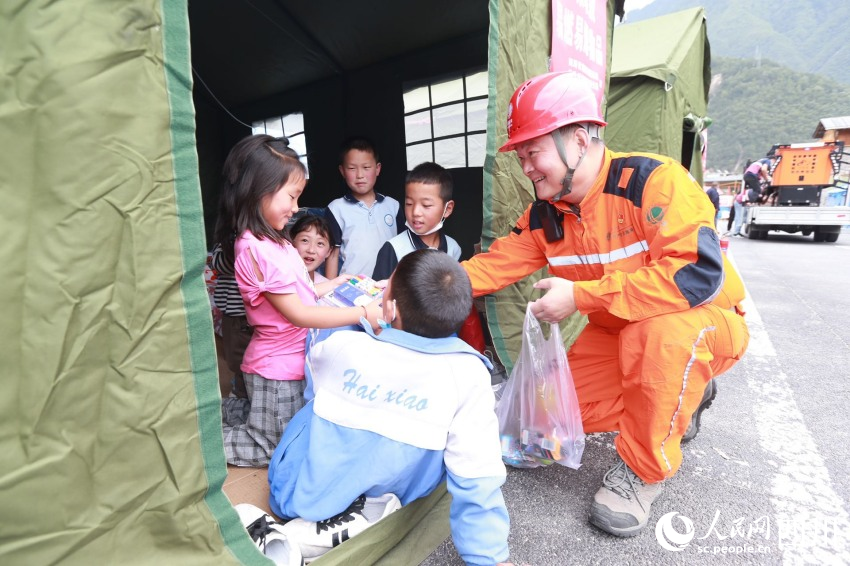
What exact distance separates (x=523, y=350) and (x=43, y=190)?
1667mm

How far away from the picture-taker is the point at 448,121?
3986 millimetres

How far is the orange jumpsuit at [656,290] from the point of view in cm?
165

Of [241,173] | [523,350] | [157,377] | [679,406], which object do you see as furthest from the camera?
[523,350]

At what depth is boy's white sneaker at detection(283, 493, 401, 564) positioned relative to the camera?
136cm

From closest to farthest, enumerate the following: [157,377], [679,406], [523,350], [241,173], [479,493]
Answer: [157,377] < [479,493] < [679,406] < [241,173] < [523,350]

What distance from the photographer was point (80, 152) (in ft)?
→ 2.78

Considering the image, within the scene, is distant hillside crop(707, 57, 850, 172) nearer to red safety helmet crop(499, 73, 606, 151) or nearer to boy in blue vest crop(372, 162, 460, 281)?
boy in blue vest crop(372, 162, 460, 281)

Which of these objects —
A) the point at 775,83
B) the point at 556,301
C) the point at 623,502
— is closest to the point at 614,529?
the point at 623,502

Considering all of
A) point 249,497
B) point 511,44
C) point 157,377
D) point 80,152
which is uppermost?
point 511,44

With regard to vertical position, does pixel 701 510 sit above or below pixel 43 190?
below

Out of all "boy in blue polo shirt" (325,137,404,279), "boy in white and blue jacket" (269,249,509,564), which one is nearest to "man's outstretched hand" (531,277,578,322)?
"boy in white and blue jacket" (269,249,509,564)

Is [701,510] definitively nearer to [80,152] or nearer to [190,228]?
[190,228]

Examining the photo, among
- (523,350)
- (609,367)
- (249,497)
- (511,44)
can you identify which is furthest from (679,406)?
(511,44)

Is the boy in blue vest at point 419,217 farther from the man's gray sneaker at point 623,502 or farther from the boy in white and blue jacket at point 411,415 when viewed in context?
the man's gray sneaker at point 623,502
